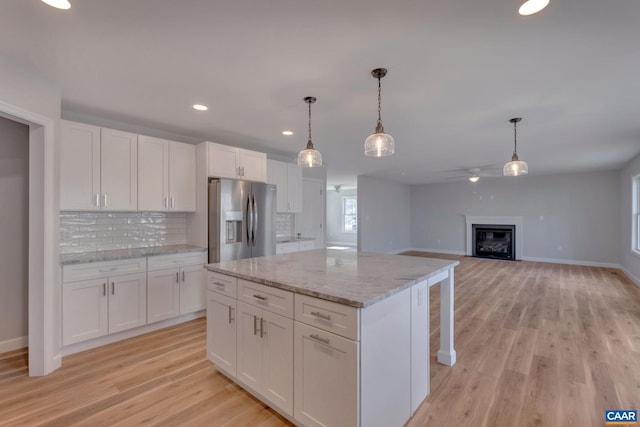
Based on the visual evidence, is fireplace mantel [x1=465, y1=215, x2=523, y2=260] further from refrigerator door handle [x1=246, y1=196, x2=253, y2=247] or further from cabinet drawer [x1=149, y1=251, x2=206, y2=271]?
cabinet drawer [x1=149, y1=251, x2=206, y2=271]

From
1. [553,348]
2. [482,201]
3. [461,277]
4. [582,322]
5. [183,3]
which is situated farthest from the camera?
[482,201]

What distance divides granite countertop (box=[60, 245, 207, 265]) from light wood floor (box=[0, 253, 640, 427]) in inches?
34.9

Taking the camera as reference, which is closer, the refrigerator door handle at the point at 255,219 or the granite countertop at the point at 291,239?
the refrigerator door handle at the point at 255,219

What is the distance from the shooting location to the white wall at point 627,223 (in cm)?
556

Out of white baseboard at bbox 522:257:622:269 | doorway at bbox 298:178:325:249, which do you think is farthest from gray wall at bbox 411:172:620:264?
doorway at bbox 298:178:325:249

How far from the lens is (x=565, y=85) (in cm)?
251

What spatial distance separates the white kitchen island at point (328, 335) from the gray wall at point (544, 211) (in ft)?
25.2

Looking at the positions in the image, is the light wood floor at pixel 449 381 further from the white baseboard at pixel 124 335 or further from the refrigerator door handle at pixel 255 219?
the refrigerator door handle at pixel 255 219

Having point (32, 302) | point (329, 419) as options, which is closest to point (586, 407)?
point (329, 419)

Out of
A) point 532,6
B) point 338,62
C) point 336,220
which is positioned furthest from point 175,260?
point 336,220

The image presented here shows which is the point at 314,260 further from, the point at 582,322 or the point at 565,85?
the point at 582,322

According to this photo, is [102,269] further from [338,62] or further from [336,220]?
[336,220]

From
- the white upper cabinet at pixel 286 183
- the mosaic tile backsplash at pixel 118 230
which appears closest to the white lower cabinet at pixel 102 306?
the mosaic tile backsplash at pixel 118 230

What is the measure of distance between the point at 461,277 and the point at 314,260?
4.66m
